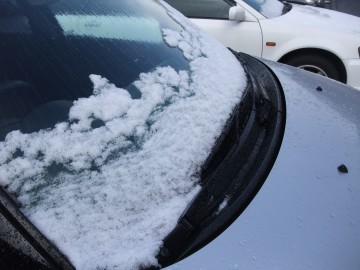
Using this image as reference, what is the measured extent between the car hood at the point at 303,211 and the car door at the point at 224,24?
1.96 meters

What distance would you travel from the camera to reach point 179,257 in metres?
1.03

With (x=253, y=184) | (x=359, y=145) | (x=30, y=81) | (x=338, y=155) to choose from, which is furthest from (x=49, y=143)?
(x=359, y=145)

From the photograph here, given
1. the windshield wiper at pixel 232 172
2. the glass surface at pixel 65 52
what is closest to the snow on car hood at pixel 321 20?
the windshield wiper at pixel 232 172

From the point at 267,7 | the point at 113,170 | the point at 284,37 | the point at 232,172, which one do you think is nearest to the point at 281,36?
the point at 284,37

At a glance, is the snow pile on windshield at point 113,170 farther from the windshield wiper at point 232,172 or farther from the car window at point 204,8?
the car window at point 204,8

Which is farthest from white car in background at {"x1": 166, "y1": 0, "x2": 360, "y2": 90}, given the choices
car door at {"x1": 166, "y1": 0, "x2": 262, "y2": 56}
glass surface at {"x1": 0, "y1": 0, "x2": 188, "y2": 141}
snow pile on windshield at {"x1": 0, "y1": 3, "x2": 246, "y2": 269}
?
snow pile on windshield at {"x1": 0, "y1": 3, "x2": 246, "y2": 269}

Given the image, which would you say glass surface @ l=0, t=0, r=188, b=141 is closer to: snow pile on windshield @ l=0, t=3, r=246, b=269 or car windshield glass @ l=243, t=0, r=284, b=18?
snow pile on windshield @ l=0, t=3, r=246, b=269

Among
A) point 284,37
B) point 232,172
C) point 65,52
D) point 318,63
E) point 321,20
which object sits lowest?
point 318,63

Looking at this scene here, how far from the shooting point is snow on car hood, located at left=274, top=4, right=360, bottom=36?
3.53m

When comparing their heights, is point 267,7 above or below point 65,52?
below

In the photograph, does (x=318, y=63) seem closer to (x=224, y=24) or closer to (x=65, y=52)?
(x=224, y=24)

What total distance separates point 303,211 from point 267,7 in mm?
2933

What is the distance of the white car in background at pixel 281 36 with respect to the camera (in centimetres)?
342

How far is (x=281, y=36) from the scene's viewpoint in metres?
3.45
